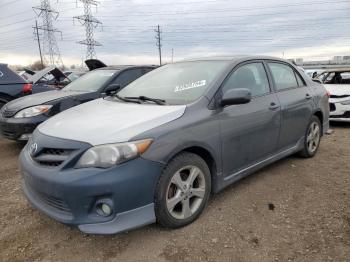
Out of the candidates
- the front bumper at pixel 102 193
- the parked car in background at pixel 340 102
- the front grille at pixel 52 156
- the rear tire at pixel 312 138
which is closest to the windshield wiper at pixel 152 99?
the front bumper at pixel 102 193

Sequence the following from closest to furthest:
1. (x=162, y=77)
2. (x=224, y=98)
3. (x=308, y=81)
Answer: (x=224, y=98) < (x=162, y=77) < (x=308, y=81)

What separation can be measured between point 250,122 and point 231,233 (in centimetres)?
122

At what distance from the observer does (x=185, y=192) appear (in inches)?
121

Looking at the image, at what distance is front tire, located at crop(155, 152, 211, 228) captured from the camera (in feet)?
9.34

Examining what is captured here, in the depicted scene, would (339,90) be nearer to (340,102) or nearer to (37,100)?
(340,102)

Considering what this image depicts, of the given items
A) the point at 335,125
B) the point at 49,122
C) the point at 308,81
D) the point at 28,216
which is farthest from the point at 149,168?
the point at 335,125

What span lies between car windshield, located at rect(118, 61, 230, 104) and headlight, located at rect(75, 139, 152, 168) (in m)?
0.90

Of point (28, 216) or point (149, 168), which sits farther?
point (28, 216)

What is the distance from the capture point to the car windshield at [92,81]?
20.8ft

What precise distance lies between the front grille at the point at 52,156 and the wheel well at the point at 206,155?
3.39ft

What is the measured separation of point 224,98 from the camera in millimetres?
3279

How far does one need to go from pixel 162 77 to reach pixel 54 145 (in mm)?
1706

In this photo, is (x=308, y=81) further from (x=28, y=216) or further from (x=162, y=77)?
(x=28, y=216)

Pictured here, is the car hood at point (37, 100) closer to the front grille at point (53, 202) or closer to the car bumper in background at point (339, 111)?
the front grille at point (53, 202)
